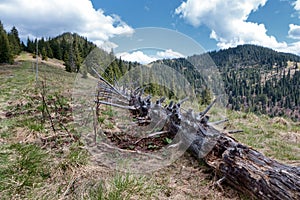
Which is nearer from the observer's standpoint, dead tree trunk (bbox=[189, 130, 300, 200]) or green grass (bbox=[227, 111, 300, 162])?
dead tree trunk (bbox=[189, 130, 300, 200])

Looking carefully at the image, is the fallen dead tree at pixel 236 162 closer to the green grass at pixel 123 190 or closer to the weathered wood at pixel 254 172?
the weathered wood at pixel 254 172

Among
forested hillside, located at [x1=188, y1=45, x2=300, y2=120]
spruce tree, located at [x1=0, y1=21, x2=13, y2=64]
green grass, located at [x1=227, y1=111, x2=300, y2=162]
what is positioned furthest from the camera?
forested hillside, located at [x1=188, y1=45, x2=300, y2=120]

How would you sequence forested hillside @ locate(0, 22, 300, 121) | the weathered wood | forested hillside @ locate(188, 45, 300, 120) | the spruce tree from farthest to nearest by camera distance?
forested hillside @ locate(188, 45, 300, 120)
the spruce tree
forested hillside @ locate(0, 22, 300, 121)
the weathered wood

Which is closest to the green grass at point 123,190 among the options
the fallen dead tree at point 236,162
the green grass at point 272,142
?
the fallen dead tree at point 236,162

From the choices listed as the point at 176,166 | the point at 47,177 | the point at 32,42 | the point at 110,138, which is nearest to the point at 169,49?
the point at 110,138

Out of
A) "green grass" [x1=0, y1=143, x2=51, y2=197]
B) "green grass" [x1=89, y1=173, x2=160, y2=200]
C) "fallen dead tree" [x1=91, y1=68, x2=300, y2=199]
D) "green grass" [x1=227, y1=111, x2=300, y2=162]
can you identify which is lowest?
"green grass" [x1=0, y1=143, x2=51, y2=197]

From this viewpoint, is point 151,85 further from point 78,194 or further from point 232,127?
point 78,194

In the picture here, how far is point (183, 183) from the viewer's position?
10.1ft

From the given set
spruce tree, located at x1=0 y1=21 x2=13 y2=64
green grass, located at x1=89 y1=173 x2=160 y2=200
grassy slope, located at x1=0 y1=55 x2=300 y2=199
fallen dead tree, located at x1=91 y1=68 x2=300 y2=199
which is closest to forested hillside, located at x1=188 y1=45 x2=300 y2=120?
spruce tree, located at x1=0 y1=21 x2=13 y2=64

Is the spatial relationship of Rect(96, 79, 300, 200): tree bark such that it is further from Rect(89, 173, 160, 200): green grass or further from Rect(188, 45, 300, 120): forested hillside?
Rect(188, 45, 300, 120): forested hillside

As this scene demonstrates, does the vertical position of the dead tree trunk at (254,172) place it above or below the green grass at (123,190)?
above

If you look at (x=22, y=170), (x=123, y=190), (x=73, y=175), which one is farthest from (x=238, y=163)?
(x=22, y=170)

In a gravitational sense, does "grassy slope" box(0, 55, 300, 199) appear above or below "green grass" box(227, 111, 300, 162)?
below

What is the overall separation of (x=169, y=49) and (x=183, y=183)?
3.78 meters
